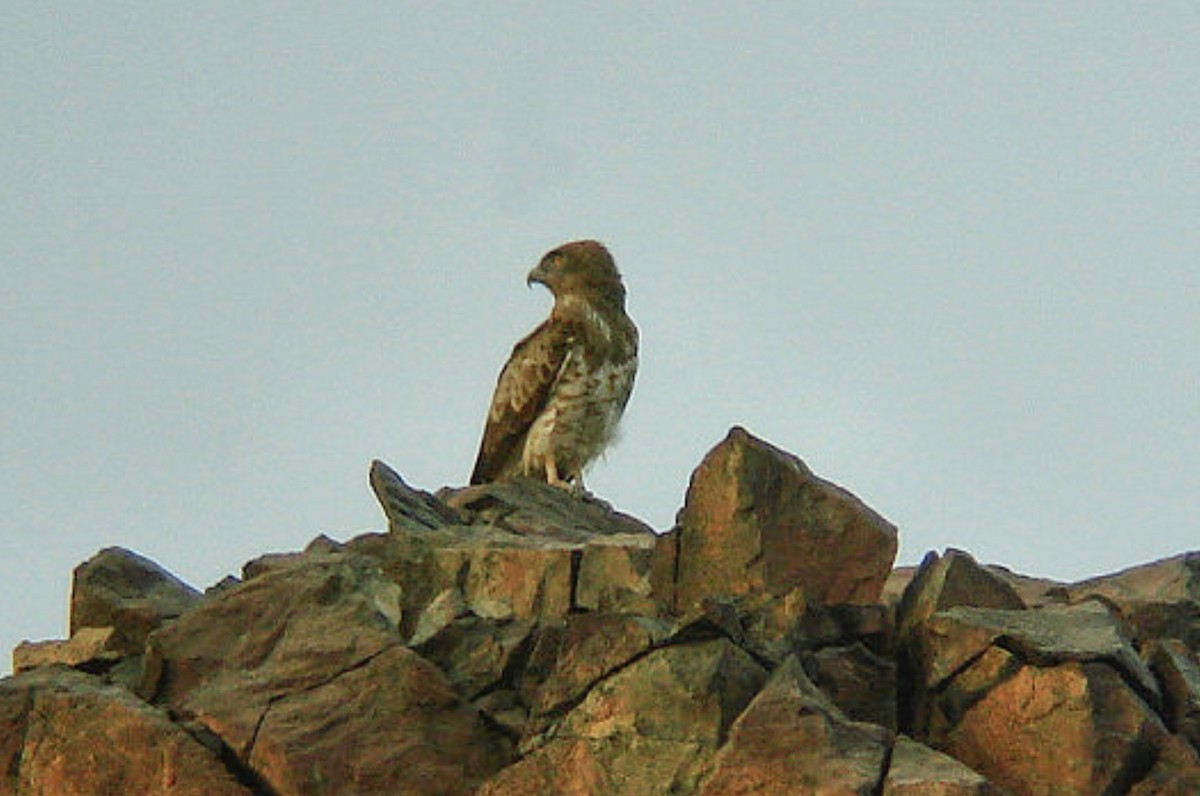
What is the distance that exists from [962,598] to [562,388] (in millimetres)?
8650

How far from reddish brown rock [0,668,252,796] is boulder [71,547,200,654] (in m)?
1.70

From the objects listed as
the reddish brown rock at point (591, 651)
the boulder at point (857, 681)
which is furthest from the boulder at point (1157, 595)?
the reddish brown rock at point (591, 651)

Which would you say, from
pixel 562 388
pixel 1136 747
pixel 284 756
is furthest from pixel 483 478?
pixel 1136 747

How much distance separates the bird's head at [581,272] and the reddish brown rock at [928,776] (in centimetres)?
1217

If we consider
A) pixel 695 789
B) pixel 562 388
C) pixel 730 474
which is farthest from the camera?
pixel 562 388

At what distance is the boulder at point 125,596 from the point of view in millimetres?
20141

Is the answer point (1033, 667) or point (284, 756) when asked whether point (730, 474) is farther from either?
point (284, 756)

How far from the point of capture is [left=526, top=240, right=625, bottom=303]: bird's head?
90.9 ft

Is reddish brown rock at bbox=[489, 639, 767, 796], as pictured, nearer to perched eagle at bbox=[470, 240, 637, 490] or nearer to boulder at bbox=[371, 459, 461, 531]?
boulder at bbox=[371, 459, 461, 531]

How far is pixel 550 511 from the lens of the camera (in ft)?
78.1

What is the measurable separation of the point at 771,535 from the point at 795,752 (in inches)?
126

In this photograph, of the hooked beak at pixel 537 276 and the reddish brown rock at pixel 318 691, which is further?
the hooked beak at pixel 537 276

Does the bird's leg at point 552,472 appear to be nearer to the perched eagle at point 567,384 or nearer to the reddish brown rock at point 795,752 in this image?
the perched eagle at point 567,384

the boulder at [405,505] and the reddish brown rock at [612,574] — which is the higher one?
the boulder at [405,505]
